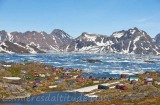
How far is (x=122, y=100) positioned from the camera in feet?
354

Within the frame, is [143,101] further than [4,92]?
No

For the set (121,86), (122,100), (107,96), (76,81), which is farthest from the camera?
(76,81)

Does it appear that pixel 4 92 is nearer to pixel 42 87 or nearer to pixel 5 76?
pixel 42 87

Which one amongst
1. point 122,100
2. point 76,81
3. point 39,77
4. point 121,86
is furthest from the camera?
point 39,77

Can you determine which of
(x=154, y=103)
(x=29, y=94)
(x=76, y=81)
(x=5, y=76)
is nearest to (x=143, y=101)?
(x=154, y=103)

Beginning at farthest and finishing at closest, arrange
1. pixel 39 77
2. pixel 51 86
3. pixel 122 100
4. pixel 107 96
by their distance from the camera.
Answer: pixel 39 77 → pixel 51 86 → pixel 107 96 → pixel 122 100

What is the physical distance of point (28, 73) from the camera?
6983 inches

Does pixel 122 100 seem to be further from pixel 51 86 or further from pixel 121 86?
pixel 51 86

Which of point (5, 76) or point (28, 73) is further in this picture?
point (28, 73)

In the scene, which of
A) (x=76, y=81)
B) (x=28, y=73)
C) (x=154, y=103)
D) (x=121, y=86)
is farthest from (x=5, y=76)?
(x=154, y=103)

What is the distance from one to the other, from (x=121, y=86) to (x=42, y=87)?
33.3 meters

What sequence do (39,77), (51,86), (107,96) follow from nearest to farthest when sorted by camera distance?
1. (107,96)
2. (51,86)
3. (39,77)

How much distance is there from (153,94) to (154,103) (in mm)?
Answer: 14801

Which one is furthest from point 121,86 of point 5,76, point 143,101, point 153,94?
point 5,76
